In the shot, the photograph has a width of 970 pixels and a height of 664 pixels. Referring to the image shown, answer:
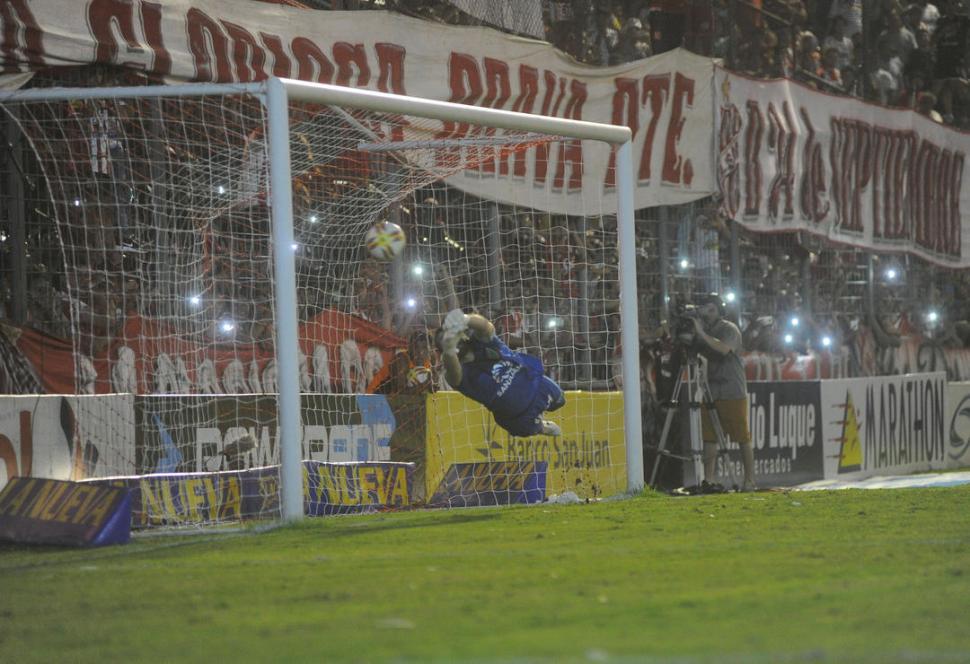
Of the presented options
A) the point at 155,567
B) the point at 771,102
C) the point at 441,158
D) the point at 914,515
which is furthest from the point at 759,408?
the point at 155,567

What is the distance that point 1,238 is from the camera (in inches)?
430

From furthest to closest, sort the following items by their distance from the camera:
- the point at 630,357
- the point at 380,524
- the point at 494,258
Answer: the point at 494,258 < the point at 630,357 < the point at 380,524

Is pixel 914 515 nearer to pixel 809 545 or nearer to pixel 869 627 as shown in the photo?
pixel 809 545

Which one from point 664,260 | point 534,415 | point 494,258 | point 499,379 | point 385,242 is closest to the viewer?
point 385,242

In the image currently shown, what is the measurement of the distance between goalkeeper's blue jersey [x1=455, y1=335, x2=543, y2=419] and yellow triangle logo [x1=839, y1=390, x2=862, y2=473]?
7453mm

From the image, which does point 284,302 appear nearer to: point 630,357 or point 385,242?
point 385,242

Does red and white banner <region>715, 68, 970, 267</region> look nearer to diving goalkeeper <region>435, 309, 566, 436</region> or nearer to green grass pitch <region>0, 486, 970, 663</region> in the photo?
diving goalkeeper <region>435, 309, 566, 436</region>

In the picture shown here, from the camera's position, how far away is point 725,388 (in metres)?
14.6

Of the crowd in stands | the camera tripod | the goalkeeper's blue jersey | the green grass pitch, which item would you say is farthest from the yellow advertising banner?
the green grass pitch

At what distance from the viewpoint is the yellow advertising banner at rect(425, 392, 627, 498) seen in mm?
12523

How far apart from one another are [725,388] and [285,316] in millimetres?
6429

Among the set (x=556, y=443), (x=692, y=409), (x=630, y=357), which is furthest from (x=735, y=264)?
(x=630, y=357)

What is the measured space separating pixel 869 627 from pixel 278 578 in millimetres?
2845

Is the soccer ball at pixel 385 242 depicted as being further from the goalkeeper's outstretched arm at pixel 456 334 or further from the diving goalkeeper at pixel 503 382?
the diving goalkeeper at pixel 503 382
